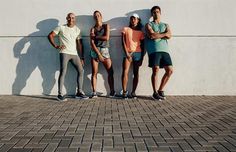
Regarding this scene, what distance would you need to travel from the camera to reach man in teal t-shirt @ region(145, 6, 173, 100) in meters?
7.53

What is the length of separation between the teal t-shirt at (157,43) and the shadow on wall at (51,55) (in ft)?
1.66

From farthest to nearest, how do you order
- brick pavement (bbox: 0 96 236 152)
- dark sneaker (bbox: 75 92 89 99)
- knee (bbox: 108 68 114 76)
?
knee (bbox: 108 68 114 76), dark sneaker (bbox: 75 92 89 99), brick pavement (bbox: 0 96 236 152)

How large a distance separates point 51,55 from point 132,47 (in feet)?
7.19

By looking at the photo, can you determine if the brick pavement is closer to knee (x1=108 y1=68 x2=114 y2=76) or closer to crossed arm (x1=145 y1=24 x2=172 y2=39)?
knee (x1=108 y1=68 x2=114 y2=76)

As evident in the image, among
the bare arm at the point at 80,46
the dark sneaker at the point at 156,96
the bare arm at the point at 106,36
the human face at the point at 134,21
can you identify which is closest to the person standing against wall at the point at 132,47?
the human face at the point at 134,21

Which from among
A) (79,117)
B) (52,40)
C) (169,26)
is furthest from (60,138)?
(169,26)

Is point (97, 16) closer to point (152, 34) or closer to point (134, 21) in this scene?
point (134, 21)

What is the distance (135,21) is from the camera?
25.1ft

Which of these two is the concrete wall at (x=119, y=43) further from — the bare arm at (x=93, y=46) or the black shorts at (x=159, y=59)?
the black shorts at (x=159, y=59)

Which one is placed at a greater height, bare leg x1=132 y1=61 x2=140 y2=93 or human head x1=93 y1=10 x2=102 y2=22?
human head x1=93 y1=10 x2=102 y2=22

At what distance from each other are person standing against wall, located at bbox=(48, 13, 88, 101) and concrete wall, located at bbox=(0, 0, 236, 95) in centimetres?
38

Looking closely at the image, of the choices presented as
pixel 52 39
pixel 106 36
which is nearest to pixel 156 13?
pixel 106 36

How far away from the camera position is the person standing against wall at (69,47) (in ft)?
24.8

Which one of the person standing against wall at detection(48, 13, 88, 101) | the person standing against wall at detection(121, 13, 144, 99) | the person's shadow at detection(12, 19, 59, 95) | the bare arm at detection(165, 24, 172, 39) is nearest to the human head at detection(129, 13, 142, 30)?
the person standing against wall at detection(121, 13, 144, 99)
